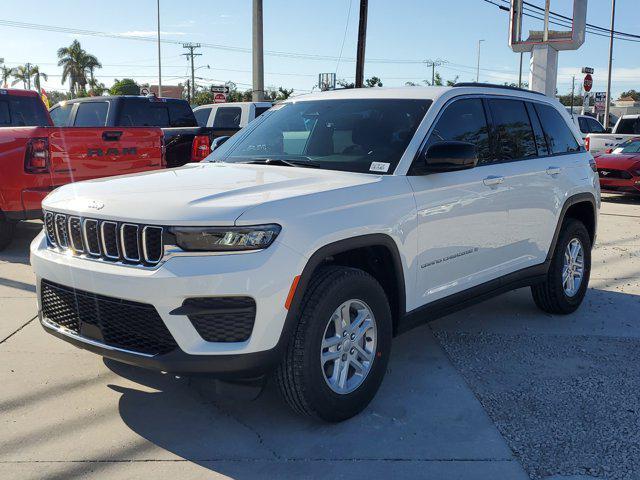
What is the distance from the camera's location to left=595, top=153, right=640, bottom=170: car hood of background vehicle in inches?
551

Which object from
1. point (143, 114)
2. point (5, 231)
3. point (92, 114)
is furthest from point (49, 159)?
point (143, 114)

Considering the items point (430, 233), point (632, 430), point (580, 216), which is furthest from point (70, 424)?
point (580, 216)

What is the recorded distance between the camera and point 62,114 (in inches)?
512

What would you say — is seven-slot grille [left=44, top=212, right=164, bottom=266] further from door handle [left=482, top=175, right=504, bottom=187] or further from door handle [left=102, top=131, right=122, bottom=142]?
door handle [left=102, top=131, right=122, bottom=142]

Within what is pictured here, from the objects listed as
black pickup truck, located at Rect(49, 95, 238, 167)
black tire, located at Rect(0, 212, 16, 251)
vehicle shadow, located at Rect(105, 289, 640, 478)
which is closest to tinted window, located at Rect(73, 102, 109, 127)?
black pickup truck, located at Rect(49, 95, 238, 167)

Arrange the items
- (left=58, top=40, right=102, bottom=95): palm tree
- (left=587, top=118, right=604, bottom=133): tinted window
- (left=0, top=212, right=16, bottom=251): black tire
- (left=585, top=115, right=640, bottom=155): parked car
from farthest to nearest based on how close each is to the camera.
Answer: (left=58, top=40, right=102, bottom=95): palm tree → (left=587, top=118, right=604, bottom=133): tinted window → (left=585, top=115, right=640, bottom=155): parked car → (left=0, top=212, right=16, bottom=251): black tire

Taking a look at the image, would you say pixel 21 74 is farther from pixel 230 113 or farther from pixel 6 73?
pixel 230 113

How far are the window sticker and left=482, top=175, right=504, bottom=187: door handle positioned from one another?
91 centimetres

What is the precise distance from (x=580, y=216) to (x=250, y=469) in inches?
170

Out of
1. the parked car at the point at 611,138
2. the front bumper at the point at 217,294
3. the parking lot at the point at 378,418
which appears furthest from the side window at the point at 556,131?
the parked car at the point at 611,138

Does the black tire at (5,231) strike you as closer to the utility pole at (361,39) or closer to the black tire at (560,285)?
the black tire at (560,285)

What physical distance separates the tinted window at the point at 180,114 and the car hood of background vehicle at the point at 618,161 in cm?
861

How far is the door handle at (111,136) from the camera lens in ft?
26.9

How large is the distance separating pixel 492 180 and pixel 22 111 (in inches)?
308
